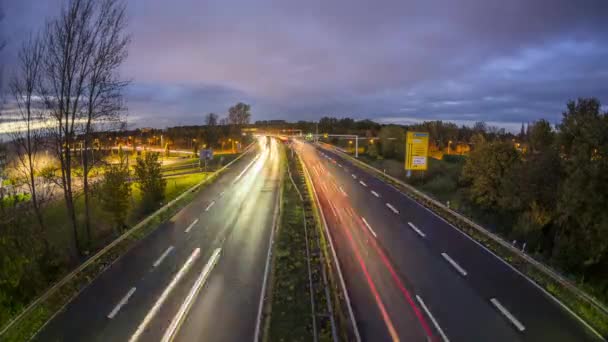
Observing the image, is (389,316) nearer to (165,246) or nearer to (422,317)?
(422,317)

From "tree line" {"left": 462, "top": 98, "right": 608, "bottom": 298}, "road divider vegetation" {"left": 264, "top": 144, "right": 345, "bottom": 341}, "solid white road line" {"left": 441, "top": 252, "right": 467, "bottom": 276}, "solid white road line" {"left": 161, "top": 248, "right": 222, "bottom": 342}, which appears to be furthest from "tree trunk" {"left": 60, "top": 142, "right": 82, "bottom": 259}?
"tree line" {"left": 462, "top": 98, "right": 608, "bottom": 298}

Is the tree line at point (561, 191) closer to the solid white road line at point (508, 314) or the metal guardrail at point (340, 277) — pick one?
the solid white road line at point (508, 314)

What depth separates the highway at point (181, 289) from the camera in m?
10.9

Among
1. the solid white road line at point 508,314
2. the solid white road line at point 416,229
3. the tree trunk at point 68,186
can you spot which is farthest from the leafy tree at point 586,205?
the tree trunk at point 68,186

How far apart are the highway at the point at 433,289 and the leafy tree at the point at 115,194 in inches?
568

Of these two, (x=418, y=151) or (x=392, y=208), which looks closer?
(x=392, y=208)

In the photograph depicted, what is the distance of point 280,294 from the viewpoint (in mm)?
13297

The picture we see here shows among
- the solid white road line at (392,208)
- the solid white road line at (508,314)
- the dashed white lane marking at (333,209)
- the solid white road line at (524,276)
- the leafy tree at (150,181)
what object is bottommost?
the solid white road line at (508,314)

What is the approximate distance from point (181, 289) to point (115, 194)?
11.4 meters

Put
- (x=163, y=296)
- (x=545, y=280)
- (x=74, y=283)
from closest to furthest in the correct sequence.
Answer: (x=163, y=296) < (x=74, y=283) < (x=545, y=280)

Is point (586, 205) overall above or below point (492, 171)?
below

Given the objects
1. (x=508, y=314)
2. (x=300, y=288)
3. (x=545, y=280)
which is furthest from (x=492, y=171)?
(x=300, y=288)

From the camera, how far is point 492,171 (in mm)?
31938

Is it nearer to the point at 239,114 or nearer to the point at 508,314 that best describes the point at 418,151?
the point at 508,314
